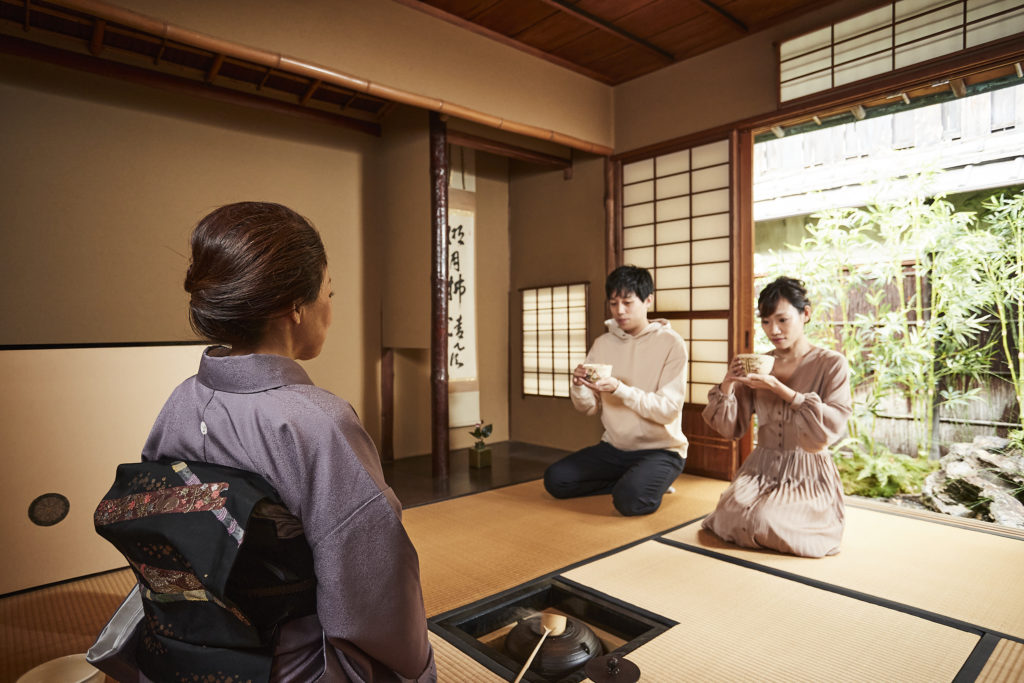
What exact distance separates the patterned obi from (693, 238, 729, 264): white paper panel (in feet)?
12.2

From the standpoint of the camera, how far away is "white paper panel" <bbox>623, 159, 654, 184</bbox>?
14.9ft

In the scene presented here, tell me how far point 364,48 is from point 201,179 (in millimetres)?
1394

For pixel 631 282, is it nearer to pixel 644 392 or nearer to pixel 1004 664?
pixel 644 392

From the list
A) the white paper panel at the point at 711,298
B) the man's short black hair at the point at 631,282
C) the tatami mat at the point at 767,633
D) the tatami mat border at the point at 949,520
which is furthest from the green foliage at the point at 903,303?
the tatami mat at the point at 767,633

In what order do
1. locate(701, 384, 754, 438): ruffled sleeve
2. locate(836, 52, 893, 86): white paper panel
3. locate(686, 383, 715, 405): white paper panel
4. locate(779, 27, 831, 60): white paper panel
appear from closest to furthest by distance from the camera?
locate(701, 384, 754, 438): ruffled sleeve < locate(836, 52, 893, 86): white paper panel < locate(779, 27, 831, 60): white paper panel < locate(686, 383, 715, 405): white paper panel

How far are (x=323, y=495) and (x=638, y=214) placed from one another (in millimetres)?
4144

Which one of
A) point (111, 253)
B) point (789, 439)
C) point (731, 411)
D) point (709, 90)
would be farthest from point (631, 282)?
Answer: point (111, 253)

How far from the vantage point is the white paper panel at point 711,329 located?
13.4 feet

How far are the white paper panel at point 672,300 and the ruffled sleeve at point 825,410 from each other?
181 centimetres

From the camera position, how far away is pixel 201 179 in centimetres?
381

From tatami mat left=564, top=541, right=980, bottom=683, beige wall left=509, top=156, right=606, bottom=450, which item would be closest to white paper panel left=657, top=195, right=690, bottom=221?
beige wall left=509, top=156, right=606, bottom=450

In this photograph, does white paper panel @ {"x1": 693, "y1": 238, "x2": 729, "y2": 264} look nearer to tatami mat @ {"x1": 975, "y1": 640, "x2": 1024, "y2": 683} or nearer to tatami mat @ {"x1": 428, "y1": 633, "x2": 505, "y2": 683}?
tatami mat @ {"x1": 975, "y1": 640, "x2": 1024, "y2": 683}

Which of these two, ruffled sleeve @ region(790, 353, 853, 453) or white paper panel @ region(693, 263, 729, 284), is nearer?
ruffled sleeve @ region(790, 353, 853, 453)

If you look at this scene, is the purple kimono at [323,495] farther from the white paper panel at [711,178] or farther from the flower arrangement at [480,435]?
the white paper panel at [711,178]
